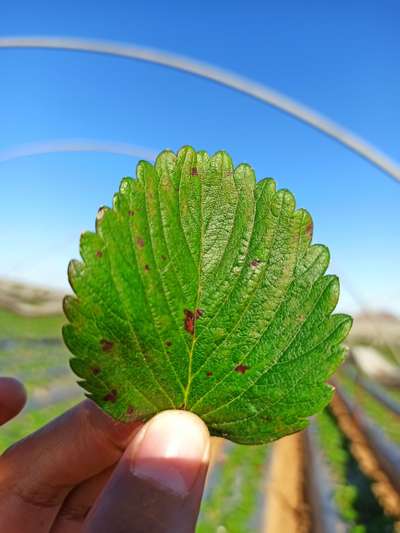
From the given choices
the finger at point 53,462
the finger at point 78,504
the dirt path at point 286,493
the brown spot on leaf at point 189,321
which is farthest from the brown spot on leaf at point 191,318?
the dirt path at point 286,493

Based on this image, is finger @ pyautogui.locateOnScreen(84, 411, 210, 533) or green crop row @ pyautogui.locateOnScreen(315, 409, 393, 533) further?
green crop row @ pyautogui.locateOnScreen(315, 409, 393, 533)

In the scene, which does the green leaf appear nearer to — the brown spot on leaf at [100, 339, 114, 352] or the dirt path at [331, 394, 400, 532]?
the brown spot on leaf at [100, 339, 114, 352]

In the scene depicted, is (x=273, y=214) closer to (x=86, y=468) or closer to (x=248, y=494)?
(x=86, y=468)

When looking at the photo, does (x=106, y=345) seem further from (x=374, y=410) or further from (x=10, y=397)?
(x=374, y=410)

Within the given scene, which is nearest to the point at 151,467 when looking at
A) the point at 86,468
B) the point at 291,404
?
the point at 291,404

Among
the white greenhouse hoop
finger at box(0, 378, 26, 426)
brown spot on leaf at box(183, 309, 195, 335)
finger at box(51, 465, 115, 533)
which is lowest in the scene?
finger at box(51, 465, 115, 533)

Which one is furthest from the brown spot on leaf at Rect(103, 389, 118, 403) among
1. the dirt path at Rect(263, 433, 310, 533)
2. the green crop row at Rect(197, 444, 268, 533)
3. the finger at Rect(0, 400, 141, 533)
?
the dirt path at Rect(263, 433, 310, 533)

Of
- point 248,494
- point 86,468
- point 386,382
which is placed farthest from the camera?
point 386,382
